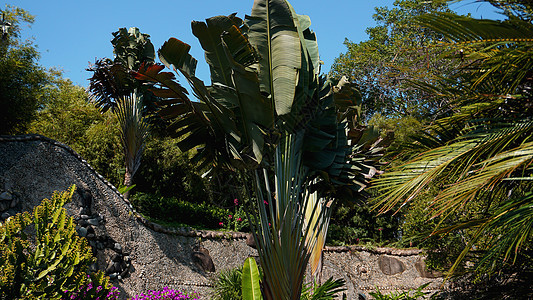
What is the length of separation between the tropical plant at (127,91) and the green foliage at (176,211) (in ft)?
2.97

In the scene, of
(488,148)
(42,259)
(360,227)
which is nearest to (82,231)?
(42,259)

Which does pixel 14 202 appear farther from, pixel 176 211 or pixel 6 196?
pixel 176 211

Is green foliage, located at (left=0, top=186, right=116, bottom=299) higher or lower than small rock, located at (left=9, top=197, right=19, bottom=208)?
lower

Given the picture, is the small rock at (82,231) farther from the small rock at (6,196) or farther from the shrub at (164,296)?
the shrub at (164,296)

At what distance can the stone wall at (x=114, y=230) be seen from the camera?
7613 mm

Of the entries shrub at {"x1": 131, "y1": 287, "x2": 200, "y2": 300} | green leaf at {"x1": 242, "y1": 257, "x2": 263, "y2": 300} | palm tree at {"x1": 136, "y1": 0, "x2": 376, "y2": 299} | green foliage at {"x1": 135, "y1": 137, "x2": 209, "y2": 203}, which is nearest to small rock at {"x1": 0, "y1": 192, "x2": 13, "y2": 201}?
shrub at {"x1": 131, "y1": 287, "x2": 200, "y2": 300}

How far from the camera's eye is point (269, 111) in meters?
5.34

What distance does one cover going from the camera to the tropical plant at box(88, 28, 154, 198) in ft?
34.9

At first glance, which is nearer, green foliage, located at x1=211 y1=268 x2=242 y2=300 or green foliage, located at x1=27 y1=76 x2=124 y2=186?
green foliage, located at x1=211 y1=268 x2=242 y2=300

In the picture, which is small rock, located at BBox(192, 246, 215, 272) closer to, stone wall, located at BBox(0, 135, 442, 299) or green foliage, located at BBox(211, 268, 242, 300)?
stone wall, located at BBox(0, 135, 442, 299)

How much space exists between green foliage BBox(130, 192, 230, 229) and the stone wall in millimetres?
1573

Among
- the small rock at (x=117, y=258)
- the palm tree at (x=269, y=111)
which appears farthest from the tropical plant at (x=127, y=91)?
the palm tree at (x=269, y=111)

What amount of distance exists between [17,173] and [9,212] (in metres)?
0.76

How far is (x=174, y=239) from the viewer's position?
10.3 m
